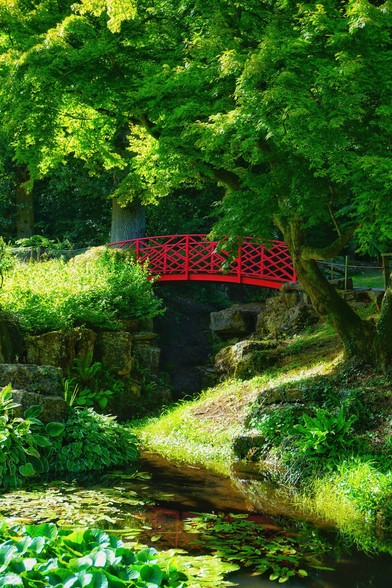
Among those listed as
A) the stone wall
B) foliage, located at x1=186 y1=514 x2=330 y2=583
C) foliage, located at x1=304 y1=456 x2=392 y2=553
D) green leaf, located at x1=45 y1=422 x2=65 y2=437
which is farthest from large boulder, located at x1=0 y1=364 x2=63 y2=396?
foliage, located at x1=304 y1=456 x2=392 y2=553

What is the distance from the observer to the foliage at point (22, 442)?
374 inches

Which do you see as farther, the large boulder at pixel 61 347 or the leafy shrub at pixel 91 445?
the large boulder at pixel 61 347

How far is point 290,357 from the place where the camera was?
15.2 meters

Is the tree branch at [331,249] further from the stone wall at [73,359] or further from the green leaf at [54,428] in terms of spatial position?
the green leaf at [54,428]

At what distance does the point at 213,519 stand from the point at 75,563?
3258 mm

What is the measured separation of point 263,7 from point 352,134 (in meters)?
2.94

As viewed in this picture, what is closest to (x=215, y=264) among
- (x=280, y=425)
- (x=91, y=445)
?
(x=280, y=425)

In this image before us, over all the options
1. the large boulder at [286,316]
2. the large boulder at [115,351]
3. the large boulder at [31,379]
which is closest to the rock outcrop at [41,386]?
the large boulder at [31,379]

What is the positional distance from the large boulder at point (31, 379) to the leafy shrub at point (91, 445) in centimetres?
51

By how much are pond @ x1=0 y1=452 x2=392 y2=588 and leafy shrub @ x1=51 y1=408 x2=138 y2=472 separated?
0.53m

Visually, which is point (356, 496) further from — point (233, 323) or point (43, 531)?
point (233, 323)

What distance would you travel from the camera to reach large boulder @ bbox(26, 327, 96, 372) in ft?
49.4

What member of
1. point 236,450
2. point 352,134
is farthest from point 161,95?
point 236,450

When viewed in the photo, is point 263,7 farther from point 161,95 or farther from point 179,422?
point 179,422
